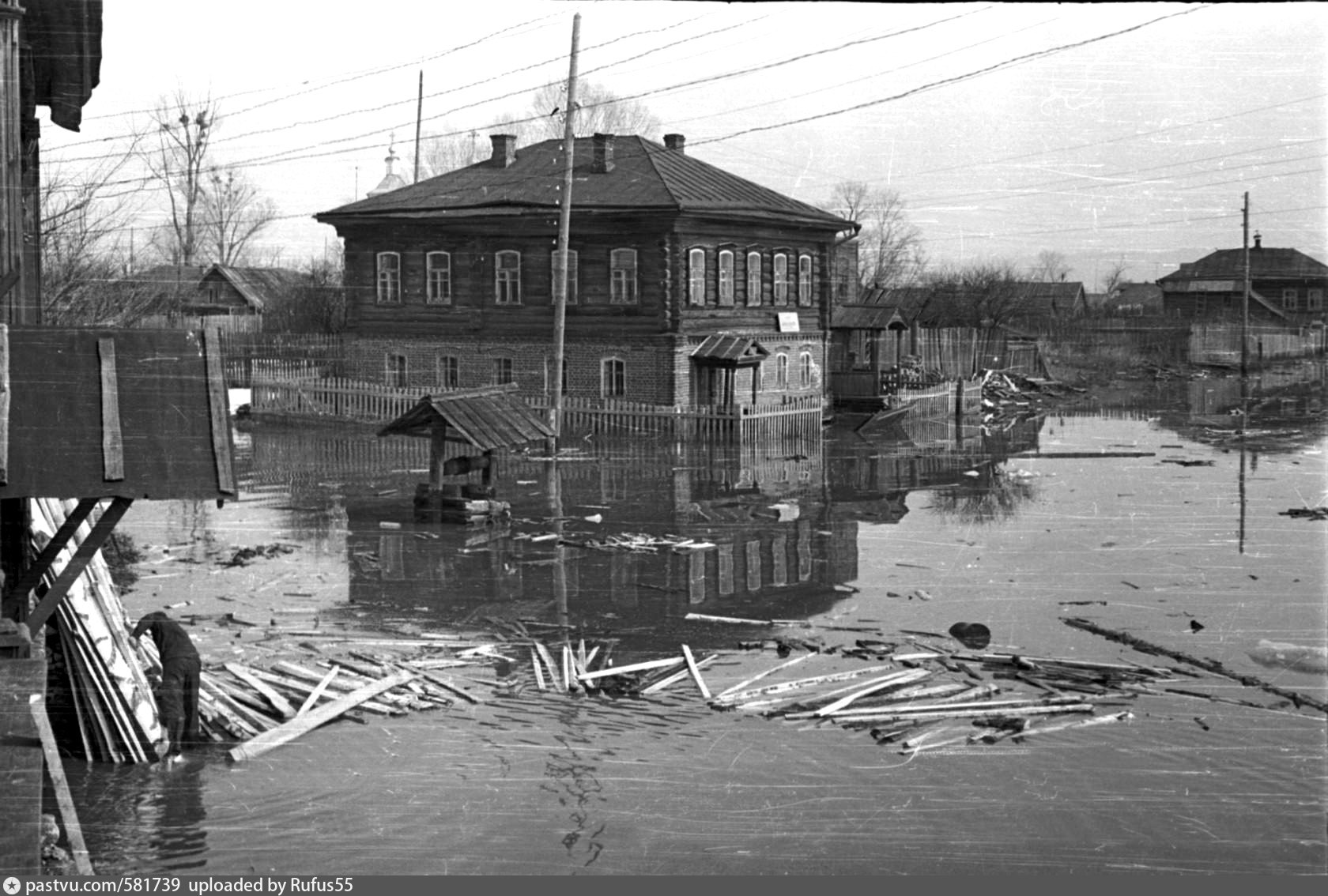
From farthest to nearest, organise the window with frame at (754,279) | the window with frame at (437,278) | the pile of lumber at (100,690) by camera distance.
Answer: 1. the window with frame at (437,278)
2. the window with frame at (754,279)
3. the pile of lumber at (100,690)

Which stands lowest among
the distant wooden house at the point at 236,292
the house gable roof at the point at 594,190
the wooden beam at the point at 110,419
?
the wooden beam at the point at 110,419

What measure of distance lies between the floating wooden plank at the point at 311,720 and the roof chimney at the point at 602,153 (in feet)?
88.3

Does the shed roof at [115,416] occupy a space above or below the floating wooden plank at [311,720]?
above

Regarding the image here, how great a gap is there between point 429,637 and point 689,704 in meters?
3.20

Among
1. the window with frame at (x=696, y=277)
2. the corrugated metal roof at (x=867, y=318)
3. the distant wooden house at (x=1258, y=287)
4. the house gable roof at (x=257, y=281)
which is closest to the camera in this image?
the window with frame at (x=696, y=277)

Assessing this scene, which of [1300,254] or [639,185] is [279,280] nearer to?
[639,185]

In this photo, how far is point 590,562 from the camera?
56.5 ft

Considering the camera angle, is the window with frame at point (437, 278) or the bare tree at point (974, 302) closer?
the window with frame at point (437, 278)

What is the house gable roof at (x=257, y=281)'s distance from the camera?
2152 inches

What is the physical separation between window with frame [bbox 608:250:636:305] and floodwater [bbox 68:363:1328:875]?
7333 mm

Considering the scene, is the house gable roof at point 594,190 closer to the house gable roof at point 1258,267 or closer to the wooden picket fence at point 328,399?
the wooden picket fence at point 328,399

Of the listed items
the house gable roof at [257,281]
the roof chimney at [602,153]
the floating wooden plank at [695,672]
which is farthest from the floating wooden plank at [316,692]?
the house gable roof at [257,281]

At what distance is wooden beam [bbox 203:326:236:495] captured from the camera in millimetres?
7414

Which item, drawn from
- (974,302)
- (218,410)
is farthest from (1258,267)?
(218,410)
